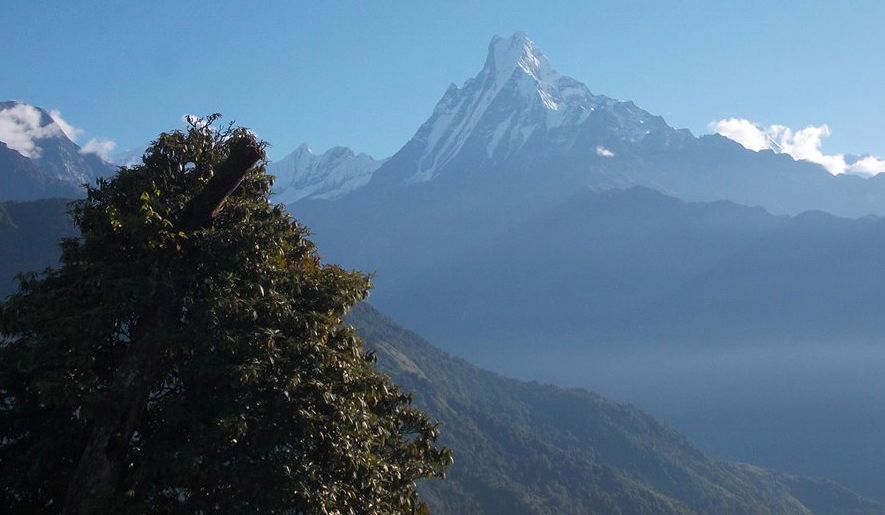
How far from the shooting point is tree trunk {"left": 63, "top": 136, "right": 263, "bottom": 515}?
11.0 m

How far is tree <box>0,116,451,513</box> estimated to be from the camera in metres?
11.3

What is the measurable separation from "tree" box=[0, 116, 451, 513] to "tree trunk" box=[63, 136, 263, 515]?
0.07 feet

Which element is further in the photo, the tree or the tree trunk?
the tree

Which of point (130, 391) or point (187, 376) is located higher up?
point (187, 376)

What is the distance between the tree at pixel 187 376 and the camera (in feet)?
37.0

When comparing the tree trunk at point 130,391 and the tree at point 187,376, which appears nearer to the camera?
the tree trunk at point 130,391

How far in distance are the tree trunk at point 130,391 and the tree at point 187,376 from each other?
0.02 metres

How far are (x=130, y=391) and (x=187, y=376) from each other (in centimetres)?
77

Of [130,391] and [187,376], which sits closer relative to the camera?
[130,391]

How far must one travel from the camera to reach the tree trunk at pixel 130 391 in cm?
1098

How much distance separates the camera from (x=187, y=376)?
1175cm

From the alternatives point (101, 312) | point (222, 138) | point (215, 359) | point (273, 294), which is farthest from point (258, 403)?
point (222, 138)

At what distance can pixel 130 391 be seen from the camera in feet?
37.3

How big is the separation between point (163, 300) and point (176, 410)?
5.29ft
